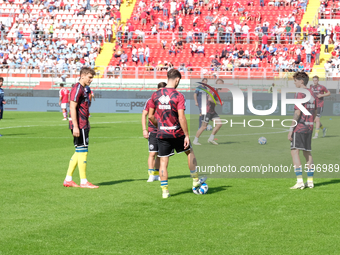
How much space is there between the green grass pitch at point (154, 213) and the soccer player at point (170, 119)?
84cm

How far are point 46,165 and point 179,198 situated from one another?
16.1ft

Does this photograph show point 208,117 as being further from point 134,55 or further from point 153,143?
point 134,55

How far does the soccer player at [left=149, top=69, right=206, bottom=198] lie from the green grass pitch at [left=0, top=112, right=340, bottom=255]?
→ 84 centimetres

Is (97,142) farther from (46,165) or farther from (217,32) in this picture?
(217,32)

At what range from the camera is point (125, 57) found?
41.8 meters

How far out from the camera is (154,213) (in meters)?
7.45

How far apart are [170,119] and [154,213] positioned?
Result: 1640mm

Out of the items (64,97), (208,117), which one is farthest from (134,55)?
(208,117)

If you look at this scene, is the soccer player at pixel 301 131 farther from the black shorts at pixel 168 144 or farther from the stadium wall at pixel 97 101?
the stadium wall at pixel 97 101

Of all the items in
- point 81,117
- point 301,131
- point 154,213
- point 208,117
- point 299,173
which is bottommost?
point 154,213

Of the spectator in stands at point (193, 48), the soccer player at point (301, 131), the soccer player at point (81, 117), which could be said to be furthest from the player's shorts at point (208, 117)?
the spectator in stands at point (193, 48)

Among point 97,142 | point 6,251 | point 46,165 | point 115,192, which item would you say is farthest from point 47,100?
point 6,251

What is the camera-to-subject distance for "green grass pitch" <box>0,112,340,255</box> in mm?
5902

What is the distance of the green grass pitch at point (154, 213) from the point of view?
5902 millimetres
